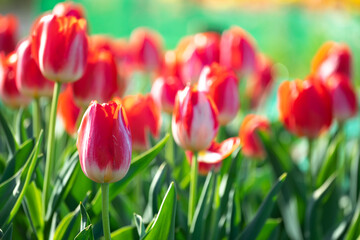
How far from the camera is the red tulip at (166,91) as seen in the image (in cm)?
95

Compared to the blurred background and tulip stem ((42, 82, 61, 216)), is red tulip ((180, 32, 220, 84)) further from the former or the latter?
the blurred background

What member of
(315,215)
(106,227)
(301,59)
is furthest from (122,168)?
(301,59)

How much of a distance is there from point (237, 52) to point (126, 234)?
23.4 inches

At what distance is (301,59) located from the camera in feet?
11.1

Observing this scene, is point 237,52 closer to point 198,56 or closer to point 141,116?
point 198,56

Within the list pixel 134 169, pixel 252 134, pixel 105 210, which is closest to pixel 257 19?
pixel 252 134

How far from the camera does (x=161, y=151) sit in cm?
86

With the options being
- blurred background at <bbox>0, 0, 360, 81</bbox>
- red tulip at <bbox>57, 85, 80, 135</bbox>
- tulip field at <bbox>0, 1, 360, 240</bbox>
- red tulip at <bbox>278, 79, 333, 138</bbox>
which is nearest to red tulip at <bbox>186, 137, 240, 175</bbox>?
tulip field at <bbox>0, 1, 360, 240</bbox>

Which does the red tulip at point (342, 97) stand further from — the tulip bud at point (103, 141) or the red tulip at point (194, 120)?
the tulip bud at point (103, 141)

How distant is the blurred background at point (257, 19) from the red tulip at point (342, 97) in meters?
2.28

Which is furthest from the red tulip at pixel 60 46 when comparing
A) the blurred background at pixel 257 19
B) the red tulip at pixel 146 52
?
the blurred background at pixel 257 19

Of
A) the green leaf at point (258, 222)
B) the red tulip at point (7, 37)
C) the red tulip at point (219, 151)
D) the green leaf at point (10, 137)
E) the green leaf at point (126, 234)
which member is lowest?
the green leaf at point (258, 222)

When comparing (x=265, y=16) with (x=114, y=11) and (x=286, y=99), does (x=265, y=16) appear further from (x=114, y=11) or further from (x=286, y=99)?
(x=286, y=99)

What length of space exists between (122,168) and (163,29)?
128 inches
